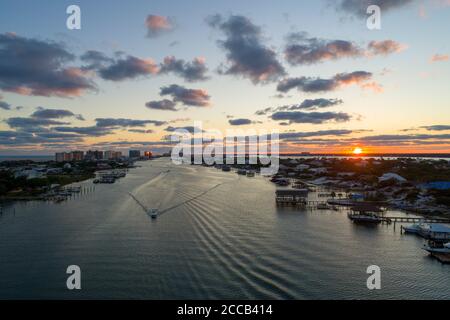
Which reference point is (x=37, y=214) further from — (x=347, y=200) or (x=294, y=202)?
(x=347, y=200)

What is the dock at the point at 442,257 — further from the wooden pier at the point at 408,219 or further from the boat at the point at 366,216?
the wooden pier at the point at 408,219

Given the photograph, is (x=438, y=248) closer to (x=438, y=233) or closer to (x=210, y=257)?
(x=438, y=233)

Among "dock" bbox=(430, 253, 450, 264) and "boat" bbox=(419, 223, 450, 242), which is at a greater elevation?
"boat" bbox=(419, 223, 450, 242)

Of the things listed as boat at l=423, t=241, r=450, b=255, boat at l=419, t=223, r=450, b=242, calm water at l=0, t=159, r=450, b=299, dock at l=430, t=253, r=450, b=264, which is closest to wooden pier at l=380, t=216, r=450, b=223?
calm water at l=0, t=159, r=450, b=299

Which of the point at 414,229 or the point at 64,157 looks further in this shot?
the point at 64,157

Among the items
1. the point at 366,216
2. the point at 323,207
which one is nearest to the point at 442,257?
the point at 366,216

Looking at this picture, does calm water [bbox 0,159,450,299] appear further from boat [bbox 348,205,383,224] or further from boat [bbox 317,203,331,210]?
boat [bbox 317,203,331,210]
